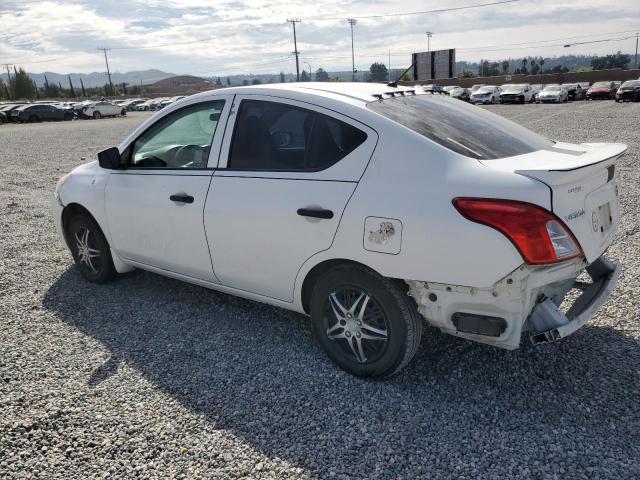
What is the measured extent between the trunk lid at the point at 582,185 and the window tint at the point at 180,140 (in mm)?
2001

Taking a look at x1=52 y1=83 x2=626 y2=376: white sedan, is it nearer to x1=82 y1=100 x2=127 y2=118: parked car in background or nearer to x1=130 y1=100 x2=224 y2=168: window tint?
x1=130 y1=100 x2=224 y2=168: window tint

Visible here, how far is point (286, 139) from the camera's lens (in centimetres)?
340

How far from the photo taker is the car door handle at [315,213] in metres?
3.02

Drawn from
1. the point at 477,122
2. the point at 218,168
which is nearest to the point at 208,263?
the point at 218,168

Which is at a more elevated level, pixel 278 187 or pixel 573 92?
pixel 278 187

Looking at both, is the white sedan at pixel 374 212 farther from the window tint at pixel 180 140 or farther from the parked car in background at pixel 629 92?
the parked car in background at pixel 629 92

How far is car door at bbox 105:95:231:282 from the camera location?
374 centimetres

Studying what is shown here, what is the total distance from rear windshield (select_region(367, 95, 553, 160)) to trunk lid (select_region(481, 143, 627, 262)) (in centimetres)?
13

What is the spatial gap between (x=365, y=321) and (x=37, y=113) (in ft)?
151

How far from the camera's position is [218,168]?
12.0ft

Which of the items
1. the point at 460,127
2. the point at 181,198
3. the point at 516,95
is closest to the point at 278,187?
the point at 181,198

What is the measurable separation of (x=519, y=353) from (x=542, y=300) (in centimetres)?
84

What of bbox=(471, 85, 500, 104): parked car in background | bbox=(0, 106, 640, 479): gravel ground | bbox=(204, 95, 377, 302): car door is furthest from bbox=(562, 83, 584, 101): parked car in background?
bbox=(204, 95, 377, 302): car door

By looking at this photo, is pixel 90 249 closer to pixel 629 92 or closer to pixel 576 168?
pixel 576 168
